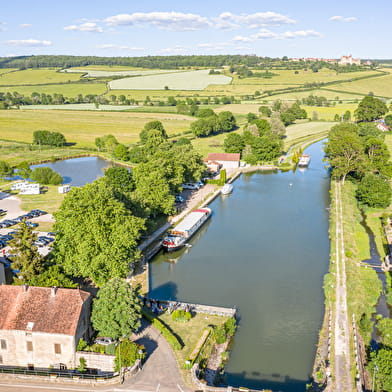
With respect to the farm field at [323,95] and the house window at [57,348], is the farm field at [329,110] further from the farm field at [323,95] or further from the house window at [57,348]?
the house window at [57,348]

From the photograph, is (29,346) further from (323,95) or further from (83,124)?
(323,95)

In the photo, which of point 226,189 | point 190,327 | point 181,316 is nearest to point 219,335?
point 190,327

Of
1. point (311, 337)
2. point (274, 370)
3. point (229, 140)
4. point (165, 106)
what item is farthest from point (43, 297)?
point (165, 106)

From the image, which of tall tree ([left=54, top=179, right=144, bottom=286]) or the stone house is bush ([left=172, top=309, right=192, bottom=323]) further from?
the stone house

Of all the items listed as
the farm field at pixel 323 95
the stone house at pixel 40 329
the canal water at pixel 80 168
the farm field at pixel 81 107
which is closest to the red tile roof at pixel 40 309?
the stone house at pixel 40 329

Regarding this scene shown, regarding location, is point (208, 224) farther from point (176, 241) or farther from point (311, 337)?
point (311, 337)

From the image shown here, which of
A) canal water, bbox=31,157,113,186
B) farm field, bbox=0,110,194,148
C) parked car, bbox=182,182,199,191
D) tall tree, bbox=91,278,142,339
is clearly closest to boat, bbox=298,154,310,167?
parked car, bbox=182,182,199,191
